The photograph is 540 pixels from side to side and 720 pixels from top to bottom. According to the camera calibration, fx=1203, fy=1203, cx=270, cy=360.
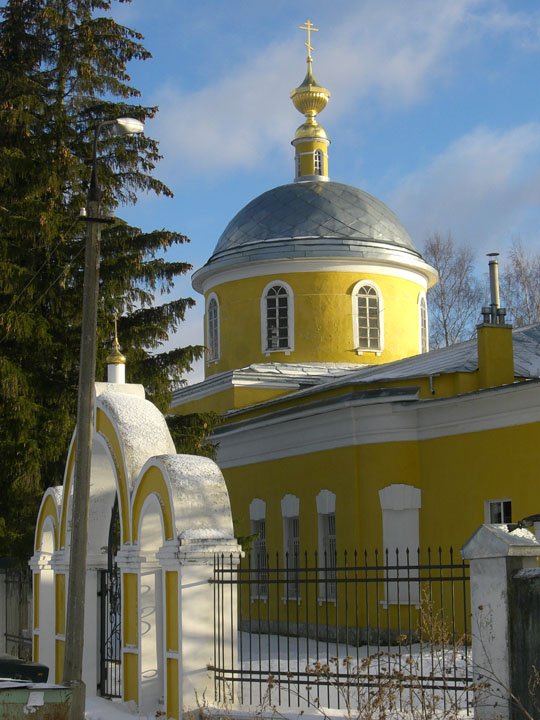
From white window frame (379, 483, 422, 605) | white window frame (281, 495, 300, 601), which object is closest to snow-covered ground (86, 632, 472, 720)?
white window frame (379, 483, 422, 605)

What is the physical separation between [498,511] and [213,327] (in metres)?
11.8

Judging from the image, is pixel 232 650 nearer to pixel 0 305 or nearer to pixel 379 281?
pixel 0 305

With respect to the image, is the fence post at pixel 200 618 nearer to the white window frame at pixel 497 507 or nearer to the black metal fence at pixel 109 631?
the black metal fence at pixel 109 631

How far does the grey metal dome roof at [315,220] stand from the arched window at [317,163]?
3.45ft

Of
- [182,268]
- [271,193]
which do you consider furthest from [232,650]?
[271,193]

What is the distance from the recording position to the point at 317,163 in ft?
97.6

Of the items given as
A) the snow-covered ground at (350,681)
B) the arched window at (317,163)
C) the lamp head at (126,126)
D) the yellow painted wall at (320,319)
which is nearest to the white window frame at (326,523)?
the snow-covered ground at (350,681)

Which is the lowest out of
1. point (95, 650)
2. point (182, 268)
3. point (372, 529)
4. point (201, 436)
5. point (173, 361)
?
point (95, 650)

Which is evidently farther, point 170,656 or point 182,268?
point 182,268

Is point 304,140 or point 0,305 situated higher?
point 304,140

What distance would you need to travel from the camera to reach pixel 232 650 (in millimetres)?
11031

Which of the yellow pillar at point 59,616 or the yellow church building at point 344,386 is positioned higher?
the yellow church building at point 344,386

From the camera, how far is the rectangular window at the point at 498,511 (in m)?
17.9

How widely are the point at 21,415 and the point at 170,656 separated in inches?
241
